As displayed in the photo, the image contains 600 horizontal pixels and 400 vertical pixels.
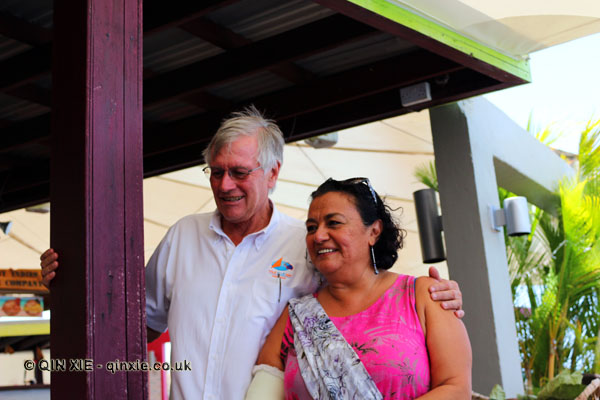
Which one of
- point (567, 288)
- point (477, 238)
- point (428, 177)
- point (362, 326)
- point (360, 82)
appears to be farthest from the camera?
point (428, 177)

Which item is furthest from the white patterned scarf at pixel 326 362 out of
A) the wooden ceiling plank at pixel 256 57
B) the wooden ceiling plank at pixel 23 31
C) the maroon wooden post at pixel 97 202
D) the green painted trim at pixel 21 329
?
the green painted trim at pixel 21 329

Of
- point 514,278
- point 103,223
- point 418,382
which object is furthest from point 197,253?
point 514,278

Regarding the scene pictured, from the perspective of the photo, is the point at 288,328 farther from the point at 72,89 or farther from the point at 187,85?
the point at 187,85

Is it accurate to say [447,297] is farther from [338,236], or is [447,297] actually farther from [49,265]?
[49,265]

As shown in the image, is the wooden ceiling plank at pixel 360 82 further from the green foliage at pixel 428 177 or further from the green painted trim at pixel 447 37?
the green foliage at pixel 428 177

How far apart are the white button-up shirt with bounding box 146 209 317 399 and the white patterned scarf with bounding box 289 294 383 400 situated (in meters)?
0.18

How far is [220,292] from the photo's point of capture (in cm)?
256

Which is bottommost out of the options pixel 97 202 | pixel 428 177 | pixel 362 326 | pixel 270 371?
pixel 270 371

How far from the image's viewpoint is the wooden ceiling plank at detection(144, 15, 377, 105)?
4.09m

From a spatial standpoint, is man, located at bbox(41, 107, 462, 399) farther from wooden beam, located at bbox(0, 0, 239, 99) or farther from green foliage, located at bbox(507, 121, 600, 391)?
green foliage, located at bbox(507, 121, 600, 391)

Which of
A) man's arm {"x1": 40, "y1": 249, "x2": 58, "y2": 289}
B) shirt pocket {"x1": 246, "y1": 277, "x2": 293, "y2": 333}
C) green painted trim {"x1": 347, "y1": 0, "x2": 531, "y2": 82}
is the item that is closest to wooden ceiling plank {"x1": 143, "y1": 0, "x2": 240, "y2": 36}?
green painted trim {"x1": 347, "y1": 0, "x2": 531, "y2": 82}

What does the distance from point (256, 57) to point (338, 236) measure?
2144 millimetres

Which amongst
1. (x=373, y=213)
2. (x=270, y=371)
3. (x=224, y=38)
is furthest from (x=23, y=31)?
(x=270, y=371)

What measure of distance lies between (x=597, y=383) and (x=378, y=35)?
89.6 inches
